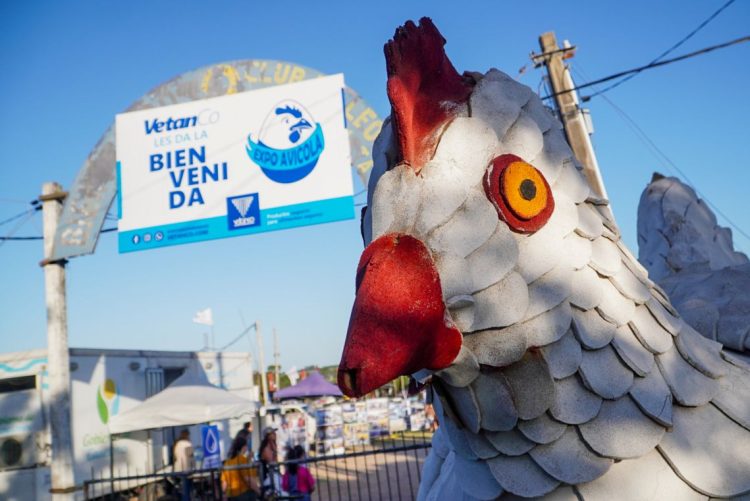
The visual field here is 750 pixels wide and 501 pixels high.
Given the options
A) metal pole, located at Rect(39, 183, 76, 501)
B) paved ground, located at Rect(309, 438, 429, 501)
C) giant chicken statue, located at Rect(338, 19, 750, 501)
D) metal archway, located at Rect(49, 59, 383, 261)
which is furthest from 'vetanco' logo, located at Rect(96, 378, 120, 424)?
giant chicken statue, located at Rect(338, 19, 750, 501)

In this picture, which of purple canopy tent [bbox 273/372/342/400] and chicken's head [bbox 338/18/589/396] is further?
purple canopy tent [bbox 273/372/342/400]

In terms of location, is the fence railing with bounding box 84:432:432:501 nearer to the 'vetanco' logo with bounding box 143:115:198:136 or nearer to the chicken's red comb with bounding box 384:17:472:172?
the 'vetanco' logo with bounding box 143:115:198:136

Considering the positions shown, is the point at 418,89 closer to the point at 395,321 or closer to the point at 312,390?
the point at 395,321

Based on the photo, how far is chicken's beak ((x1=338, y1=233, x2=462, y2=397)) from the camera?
1.09 metres

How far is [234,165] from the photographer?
7.11 m

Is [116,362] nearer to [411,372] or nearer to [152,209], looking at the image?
[152,209]

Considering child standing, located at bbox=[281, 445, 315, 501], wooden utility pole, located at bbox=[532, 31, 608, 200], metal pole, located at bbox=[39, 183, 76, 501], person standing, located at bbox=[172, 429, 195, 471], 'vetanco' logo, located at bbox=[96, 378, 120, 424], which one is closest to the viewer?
child standing, located at bbox=[281, 445, 315, 501]

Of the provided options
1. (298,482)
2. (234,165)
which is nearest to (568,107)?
(234,165)

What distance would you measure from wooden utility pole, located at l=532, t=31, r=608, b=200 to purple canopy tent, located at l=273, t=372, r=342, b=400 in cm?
1018

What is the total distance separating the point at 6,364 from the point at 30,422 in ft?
2.93

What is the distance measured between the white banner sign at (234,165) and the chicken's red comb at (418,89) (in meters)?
5.29

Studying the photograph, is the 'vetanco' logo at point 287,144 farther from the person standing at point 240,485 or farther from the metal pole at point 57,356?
the person standing at point 240,485

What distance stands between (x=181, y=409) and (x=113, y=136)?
142 inches

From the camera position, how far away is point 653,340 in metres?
1.33
